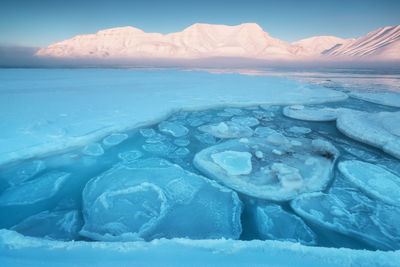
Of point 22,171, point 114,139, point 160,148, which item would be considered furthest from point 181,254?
point 114,139

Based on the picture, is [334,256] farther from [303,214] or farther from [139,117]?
[139,117]

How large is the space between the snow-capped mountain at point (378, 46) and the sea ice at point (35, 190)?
82770mm

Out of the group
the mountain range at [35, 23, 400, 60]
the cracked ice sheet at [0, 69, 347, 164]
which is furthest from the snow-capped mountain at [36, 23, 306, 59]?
the cracked ice sheet at [0, 69, 347, 164]

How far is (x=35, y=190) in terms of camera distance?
1.97 m

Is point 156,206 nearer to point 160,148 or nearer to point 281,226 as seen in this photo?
point 281,226

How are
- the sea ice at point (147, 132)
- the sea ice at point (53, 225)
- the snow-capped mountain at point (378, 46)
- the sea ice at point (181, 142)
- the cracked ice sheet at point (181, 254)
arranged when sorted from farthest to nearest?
1. the snow-capped mountain at point (378, 46)
2. the sea ice at point (147, 132)
3. the sea ice at point (181, 142)
4. the sea ice at point (53, 225)
5. the cracked ice sheet at point (181, 254)

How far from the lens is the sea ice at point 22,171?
2.10 metres

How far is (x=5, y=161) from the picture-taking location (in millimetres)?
2189

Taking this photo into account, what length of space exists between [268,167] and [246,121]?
1.99 meters

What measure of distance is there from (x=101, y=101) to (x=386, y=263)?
5471 mm

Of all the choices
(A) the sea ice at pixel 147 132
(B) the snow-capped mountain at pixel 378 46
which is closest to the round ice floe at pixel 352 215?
(A) the sea ice at pixel 147 132

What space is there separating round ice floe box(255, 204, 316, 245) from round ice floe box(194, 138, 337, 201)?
0.18 m

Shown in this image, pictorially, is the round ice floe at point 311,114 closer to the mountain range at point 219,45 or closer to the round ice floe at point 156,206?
the round ice floe at point 156,206

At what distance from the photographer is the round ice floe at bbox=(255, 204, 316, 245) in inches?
60.4
